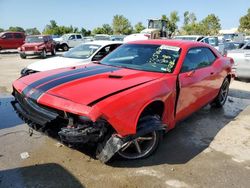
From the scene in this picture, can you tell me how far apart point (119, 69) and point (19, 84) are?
1497 mm

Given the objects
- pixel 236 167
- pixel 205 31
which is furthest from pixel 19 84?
pixel 205 31

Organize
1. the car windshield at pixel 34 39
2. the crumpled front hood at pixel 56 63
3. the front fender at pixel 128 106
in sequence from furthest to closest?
the car windshield at pixel 34 39 < the crumpled front hood at pixel 56 63 < the front fender at pixel 128 106

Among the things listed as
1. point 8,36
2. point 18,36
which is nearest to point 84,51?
point 8,36

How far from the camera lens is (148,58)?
461 cm

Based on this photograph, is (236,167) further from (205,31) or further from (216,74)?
(205,31)

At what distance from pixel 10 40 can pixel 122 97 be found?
23.5 meters

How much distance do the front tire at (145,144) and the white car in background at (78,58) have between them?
14.3ft

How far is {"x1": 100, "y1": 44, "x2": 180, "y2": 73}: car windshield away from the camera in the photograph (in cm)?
441

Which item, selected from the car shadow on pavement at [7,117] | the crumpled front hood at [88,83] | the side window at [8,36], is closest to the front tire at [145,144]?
the crumpled front hood at [88,83]

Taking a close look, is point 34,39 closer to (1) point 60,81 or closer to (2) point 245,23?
(1) point 60,81

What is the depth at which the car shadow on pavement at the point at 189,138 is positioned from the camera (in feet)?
12.5

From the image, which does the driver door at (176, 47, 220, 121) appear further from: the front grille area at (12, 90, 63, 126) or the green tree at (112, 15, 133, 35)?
the green tree at (112, 15, 133, 35)

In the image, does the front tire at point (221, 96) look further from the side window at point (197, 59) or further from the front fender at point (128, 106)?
the front fender at point (128, 106)

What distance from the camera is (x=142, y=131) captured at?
3.52 meters
